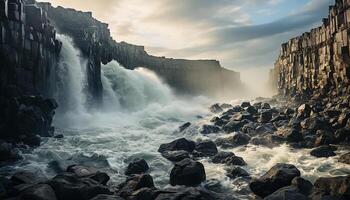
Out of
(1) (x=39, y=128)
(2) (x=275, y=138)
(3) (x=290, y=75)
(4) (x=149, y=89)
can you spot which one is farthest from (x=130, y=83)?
(2) (x=275, y=138)

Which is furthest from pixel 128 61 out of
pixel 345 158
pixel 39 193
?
pixel 39 193

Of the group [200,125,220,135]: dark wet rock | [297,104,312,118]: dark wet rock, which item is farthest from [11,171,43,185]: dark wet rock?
[297,104,312,118]: dark wet rock

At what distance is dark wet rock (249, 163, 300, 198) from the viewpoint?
16.1 m

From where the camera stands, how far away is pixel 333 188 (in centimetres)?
1445

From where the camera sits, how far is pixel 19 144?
2505 centimetres

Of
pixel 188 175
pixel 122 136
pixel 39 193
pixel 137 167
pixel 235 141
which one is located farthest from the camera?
pixel 122 136

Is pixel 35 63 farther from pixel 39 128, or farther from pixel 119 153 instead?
pixel 119 153

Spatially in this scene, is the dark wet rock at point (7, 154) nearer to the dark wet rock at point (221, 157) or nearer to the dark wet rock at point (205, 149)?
the dark wet rock at point (205, 149)

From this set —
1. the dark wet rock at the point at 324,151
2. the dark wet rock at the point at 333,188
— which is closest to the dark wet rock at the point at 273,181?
the dark wet rock at the point at 333,188

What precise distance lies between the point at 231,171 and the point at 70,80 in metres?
24.9

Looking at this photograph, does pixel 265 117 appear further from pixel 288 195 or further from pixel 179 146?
pixel 288 195

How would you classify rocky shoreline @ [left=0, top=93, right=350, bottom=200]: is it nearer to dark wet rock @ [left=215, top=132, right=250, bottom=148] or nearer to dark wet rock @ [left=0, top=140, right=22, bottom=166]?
dark wet rock @ [left=215, top=132, right=250, bottom=148]

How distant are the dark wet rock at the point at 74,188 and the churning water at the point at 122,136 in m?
3.42

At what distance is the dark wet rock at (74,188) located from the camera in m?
14.6
